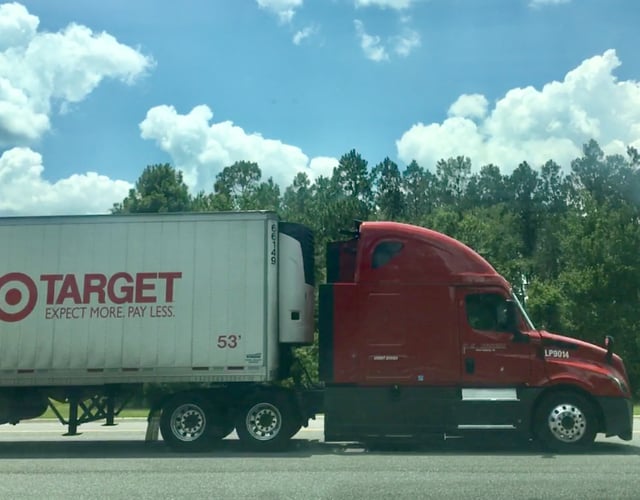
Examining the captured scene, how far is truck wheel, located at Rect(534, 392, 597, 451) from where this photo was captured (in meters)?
11.1

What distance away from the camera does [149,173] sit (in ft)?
174

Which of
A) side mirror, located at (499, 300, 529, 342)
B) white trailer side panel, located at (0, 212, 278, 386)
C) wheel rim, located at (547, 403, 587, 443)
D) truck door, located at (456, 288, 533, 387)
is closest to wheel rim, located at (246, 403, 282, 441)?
white trailer side panel, located at (0, 212, 278, 386)

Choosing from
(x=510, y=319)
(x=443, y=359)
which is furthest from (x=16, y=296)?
(x=510, y=319)

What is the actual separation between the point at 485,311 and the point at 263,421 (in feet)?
13.2

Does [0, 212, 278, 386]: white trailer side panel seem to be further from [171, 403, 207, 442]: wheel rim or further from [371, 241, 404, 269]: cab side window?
[371, 241, 404, 269]: cab side window

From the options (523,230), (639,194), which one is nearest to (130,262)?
(639,194)

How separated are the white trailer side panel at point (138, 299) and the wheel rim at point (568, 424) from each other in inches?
177

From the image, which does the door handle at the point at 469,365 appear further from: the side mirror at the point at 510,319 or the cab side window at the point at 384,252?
the cab side window at the point at 384,252

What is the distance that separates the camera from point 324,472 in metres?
9.42

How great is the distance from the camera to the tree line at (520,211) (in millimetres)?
37156

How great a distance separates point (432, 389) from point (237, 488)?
4196 mm

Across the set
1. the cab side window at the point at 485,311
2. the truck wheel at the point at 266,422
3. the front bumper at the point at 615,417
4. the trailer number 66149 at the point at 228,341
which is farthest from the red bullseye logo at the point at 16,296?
the front bumper at the point at 615,417

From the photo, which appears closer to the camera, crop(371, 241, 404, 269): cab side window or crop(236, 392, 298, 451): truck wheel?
crop(236, 392, 298, 451): truck wheel

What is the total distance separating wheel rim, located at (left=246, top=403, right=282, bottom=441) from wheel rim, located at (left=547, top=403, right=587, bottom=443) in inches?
169
